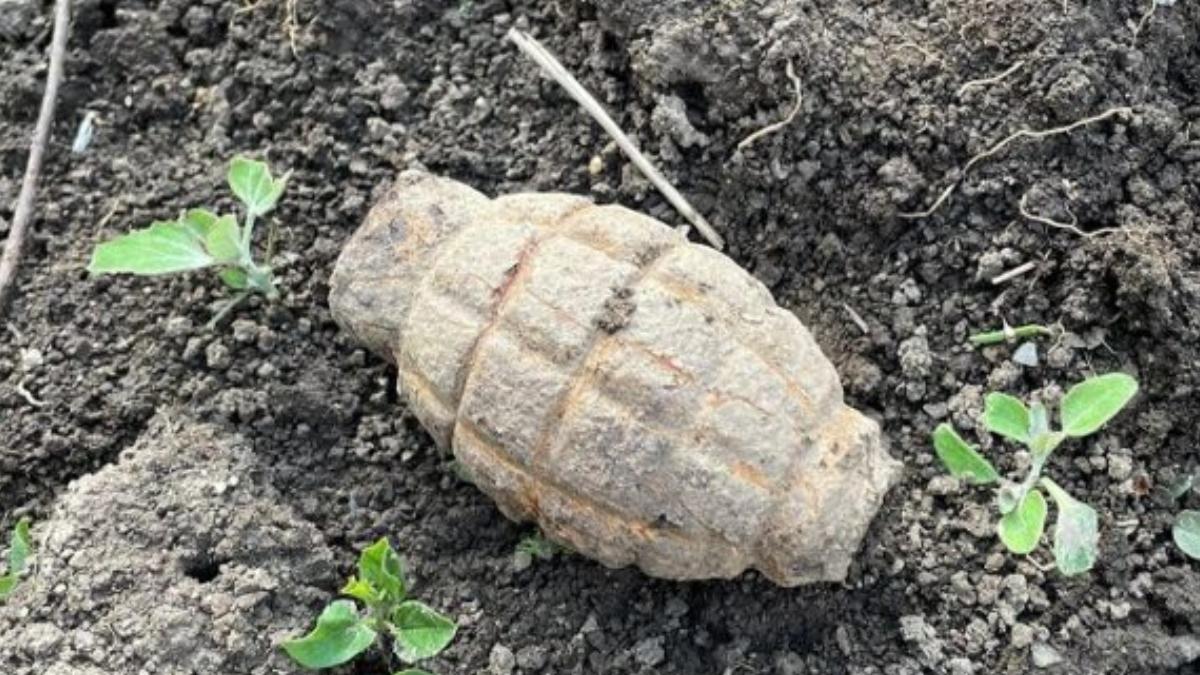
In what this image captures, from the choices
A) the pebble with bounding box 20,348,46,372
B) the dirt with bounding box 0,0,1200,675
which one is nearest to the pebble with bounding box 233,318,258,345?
the dirt with bounding box 0,0,1200,675

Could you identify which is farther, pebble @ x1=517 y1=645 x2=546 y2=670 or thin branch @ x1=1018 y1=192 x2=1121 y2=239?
thin branch @ x1=1018 y1=192 x2=1121 y2=239

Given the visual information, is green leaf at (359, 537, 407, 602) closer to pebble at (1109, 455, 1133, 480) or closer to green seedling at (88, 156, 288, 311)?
green seedling at (88, 156, 288, 311)

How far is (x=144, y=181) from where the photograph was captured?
3408mm

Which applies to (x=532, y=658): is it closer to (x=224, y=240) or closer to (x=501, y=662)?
(x=501, y=662)

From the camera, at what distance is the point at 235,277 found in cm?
317

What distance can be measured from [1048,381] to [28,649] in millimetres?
1986

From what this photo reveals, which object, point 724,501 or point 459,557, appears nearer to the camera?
point 724,501

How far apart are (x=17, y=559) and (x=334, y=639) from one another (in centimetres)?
65

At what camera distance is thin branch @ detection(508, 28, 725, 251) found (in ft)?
10.3

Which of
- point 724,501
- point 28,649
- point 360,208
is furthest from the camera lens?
point 360,208

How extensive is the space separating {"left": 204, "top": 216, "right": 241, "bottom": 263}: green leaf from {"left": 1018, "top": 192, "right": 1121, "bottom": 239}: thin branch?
1.55 m

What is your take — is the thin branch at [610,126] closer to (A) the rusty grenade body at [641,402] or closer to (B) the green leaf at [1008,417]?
(A) the rusty grenade body at [641,402]

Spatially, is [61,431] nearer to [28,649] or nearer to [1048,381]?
[28,649]

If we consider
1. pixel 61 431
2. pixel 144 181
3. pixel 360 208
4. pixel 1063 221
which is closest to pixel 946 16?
pixel 1063 221
